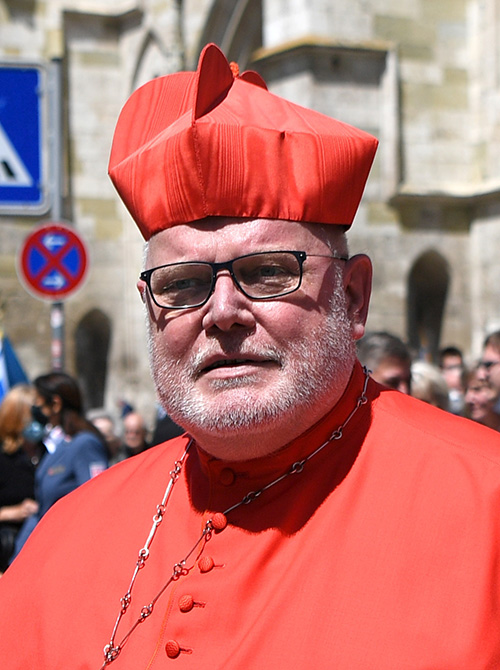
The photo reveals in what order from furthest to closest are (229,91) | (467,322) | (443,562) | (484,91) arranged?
(467,322) → (484,91) → (229,91) → (443,562)

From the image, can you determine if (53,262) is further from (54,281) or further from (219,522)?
(219,522)

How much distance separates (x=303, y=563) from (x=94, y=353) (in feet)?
43.9

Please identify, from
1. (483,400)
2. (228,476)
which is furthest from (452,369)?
(228,476)

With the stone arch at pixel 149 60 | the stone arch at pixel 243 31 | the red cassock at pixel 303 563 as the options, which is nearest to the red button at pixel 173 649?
the red cassock at pixel 303 563

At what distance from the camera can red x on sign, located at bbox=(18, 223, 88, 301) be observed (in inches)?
288

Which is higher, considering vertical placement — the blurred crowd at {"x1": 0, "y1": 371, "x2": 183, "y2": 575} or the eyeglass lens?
the eyeglass lens

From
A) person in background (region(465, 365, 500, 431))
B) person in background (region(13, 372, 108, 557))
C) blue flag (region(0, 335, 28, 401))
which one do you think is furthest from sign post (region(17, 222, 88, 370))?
person in background (region(465, 365, 500, 431))

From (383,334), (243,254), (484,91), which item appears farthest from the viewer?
(484,91)

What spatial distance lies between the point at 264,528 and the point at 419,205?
833 centimetres

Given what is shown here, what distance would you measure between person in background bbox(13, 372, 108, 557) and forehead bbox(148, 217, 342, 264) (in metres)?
2.79

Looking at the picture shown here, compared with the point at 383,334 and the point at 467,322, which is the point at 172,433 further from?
the point at 467,322

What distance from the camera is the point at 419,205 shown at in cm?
1030

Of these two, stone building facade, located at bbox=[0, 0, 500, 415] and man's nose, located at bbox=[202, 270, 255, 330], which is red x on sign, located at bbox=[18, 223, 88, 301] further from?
man's nose, located at bbox=[202, 270, 255, 330]

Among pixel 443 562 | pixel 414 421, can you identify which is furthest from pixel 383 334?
pixel 443 562
